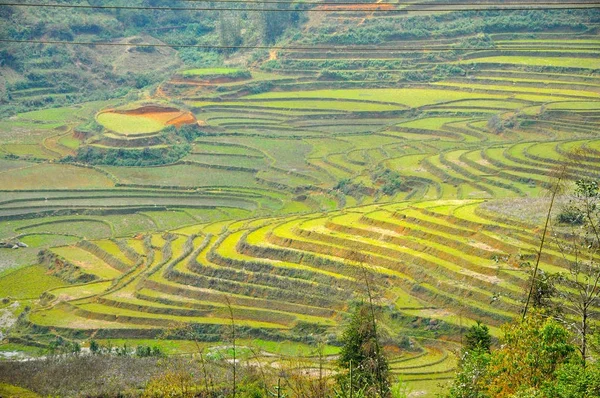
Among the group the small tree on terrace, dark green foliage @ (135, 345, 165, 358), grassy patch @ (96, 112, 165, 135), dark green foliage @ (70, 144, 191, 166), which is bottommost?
dark green foliage @ (70, 144, 191, 166)

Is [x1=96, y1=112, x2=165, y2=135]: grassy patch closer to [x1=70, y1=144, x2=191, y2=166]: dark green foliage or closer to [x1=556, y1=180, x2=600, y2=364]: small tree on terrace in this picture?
[x1=70, y1=144, x2=191, y2=166]: dark green foliage

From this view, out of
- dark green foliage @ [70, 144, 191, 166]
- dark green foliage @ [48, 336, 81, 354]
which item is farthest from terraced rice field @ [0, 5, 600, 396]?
dark green foliage @ [48, 336, 81, 354]

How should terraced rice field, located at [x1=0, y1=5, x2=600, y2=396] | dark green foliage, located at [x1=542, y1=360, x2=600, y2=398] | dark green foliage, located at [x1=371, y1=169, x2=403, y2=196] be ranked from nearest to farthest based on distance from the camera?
dark green foliage, located at [x1=542, y1=360, x2=600, y2=398] → terraced rice field, located at [x1=0, y1=5, x2=600, y2=396] → dark green foliage, located at [x1=371, y1=169, x2=403, y2=196]

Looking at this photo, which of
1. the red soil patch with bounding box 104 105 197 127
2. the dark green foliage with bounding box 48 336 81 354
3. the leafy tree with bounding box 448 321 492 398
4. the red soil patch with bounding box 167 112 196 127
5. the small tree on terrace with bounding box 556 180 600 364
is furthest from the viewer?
the red soil patch with bounding box 104 105 197 127

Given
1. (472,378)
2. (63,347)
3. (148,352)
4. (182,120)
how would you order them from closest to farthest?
(472,378)
(148,352)
(63,347)
(182,120)

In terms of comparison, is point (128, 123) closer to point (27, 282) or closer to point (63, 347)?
point (27, 282)

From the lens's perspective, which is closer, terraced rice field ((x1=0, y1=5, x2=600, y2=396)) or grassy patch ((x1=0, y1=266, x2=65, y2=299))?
terraced rice field ((x1=0, y1=5, x2=600, y2=396))

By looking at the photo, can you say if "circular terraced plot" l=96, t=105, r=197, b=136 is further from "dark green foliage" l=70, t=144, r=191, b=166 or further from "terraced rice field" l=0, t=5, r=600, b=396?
"dark green foliage" l=70, t=144, r=191, b=166

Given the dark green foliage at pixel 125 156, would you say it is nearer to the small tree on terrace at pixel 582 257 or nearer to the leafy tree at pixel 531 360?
the small tree on terrace at pixel 582 257

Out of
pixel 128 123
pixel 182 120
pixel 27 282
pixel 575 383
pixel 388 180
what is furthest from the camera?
pixel 182 120

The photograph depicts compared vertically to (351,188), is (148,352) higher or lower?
higher

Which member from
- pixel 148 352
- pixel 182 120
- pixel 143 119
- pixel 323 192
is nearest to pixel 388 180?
pixel 323 192

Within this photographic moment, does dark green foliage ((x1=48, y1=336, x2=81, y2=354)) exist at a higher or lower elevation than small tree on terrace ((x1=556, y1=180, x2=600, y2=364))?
lower

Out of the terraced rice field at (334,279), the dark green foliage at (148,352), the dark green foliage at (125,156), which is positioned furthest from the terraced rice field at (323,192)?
the dark green foliage at (148,352)
